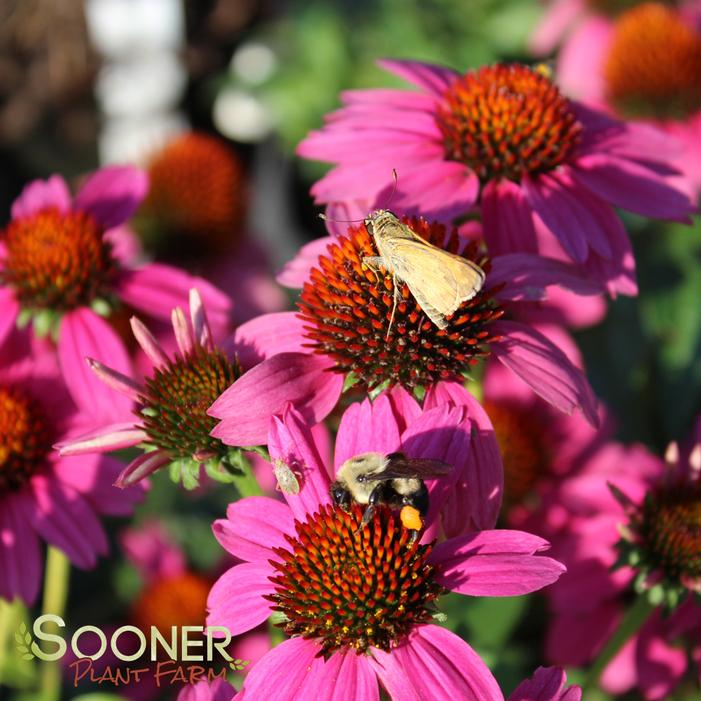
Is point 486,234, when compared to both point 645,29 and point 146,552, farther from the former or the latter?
point 645,29

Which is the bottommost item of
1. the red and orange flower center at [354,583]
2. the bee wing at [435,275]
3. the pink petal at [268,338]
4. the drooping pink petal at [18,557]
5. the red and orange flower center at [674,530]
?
the red and orange flower center at [674,530]

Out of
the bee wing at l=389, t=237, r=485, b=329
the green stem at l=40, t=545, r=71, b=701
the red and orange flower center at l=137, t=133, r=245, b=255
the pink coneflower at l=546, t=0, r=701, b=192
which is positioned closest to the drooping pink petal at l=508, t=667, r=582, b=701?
the bee wing at l=389, t=237, r=485, b=329

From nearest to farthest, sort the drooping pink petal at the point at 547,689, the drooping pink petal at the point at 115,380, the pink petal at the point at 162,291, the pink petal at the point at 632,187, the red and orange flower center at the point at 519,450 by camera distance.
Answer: the drooping pink petal at the point at 547,689 → the drooping pink petal at the point at 115,380 → the pink petal at the point at 632,187 → the pink petal at the point at 162,291 → the red and orange flower center at the point at 519,450

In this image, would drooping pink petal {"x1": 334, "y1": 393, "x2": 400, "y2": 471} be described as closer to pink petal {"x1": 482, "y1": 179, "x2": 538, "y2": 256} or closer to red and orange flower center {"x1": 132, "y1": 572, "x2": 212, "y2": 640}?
pink petal {"x1": 482, "y1": 179, "x2": 538, "y2": 256}

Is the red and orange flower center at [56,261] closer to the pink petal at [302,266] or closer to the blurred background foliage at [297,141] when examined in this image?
the pink petal at [302,266]

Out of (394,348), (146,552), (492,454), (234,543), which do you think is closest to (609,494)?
(492,454)

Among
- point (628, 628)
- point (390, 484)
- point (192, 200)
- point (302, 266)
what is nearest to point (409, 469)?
point (390, 484)

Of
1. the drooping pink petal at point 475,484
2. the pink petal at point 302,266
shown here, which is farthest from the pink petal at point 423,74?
the drooping pink petal at point 475,484
